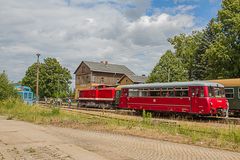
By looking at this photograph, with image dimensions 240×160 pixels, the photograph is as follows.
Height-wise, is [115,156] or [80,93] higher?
[80,93]

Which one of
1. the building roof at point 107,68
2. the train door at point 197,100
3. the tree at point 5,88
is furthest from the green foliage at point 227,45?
the building roof at point 107,68

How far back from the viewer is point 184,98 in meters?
26.1

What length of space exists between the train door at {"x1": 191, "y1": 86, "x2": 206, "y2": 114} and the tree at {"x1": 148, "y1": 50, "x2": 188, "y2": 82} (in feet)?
113

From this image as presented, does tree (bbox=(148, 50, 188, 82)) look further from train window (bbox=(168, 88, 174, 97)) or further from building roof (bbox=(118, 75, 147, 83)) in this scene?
train window (bbox=(168, 88, 174, 97))

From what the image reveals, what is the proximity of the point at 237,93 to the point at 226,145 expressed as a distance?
15.8 meters

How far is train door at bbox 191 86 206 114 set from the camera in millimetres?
24641

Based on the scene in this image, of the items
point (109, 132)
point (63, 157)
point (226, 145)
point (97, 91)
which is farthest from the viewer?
point (97, 91)

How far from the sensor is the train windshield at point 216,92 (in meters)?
24.9

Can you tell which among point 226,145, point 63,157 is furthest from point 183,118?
point 63,157

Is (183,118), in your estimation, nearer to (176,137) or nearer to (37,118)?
(37,118)

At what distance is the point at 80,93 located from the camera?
51.1m

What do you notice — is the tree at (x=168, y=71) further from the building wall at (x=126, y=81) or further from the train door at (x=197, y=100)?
the train door at (x=197, y=100)

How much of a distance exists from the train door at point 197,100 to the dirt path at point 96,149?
12094 millimetres

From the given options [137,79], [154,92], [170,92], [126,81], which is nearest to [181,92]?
[170,92]
